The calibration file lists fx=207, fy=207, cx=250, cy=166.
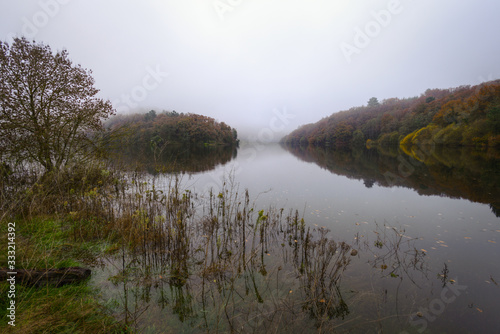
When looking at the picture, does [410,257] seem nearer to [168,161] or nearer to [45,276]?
[45,276]

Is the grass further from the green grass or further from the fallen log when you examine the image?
the fallen log

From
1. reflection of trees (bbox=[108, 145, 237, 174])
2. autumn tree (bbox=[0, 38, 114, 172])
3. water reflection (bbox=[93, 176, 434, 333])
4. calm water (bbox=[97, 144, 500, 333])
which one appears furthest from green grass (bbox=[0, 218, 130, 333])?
autumn tree (bbox=[0, 38, 114, 172])

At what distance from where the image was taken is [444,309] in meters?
3.73

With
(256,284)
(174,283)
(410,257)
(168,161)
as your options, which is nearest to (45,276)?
(174,283)

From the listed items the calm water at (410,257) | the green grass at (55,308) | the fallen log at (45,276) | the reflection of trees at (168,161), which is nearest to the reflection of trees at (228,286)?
the calm water at (410,257)

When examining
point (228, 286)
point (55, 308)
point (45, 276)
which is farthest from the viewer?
point (228, 286)

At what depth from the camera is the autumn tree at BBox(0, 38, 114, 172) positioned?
8203 mm

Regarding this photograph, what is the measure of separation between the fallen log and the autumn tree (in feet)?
21.3

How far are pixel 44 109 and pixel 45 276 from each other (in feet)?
30.5

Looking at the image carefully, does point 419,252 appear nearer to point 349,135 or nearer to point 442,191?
point 442,191

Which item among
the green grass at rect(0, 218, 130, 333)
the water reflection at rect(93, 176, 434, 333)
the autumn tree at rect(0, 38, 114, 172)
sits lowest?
the water reflection at rect(93, 176, 434, 333)

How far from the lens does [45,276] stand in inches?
128

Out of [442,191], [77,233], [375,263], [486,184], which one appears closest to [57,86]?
[77,233]

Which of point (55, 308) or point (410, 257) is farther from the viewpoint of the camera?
point (410, 257)
